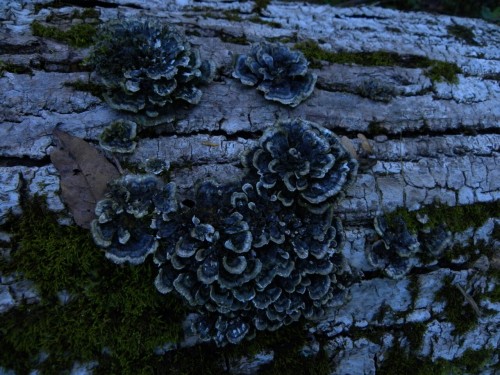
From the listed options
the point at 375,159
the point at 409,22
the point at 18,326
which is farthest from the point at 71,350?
the point at 409,22

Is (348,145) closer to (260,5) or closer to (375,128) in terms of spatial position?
(375,128)

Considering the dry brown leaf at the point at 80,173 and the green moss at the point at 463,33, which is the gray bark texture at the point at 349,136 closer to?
the dry brown leaf at the point at 80,173

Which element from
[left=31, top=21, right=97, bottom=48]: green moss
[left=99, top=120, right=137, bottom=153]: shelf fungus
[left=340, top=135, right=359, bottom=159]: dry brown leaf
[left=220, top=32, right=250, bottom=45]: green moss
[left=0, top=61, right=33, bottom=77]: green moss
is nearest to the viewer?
[left=99, top=120, right=137, bottom=153]: shelf fungus

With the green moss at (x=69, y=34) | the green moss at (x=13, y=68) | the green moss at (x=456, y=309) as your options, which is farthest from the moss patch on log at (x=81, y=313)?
the green moss at (x=456, y=309)

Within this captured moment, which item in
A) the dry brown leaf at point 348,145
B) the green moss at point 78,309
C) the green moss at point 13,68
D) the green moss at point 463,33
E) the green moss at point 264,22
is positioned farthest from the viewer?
the green moss at point 463,33

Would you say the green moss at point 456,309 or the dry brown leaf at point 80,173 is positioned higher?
the dry brown leaf at point 80,173

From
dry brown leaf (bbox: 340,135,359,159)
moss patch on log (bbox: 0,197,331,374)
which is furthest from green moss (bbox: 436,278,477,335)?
moss patch on log (bbox: 0,197,331,374)

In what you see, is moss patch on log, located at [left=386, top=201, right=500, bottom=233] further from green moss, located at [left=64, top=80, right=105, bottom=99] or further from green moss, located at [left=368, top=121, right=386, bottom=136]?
green moss, located at [left=64, top=80, right=105, bottom=99]

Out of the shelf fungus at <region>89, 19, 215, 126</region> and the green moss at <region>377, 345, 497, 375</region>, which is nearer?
the shelf fungus at <region>89, 19, 215, 126</region>
